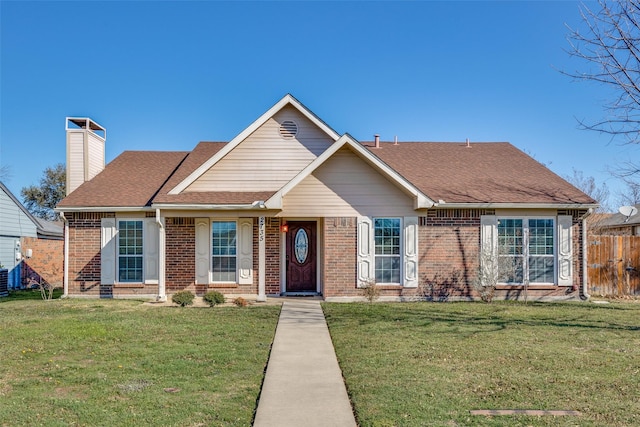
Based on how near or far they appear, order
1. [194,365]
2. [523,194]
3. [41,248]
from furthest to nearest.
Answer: [41,248], [523,194], [194,365]

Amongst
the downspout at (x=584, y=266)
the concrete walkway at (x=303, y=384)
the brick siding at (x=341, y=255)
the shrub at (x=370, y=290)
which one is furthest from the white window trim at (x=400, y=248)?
the downspout at (x=584, y=266)

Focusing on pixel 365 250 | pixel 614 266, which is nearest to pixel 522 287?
pixel 614 266

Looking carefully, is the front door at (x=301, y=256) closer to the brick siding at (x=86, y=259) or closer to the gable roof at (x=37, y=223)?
the brick siding at (x=86, y=259)

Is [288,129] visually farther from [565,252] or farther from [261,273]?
[565,252]

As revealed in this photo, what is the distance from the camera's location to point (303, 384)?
639 centimetres

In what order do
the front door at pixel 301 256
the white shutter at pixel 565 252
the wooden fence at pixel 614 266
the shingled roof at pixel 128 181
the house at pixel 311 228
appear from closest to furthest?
the house at pixel 311 228
the white shutter at pixel 565 252
the shingled roof at pixel 128 181
the front door at pixel 301 256
the wooden fence at pixel 614 266

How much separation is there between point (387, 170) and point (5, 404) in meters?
10.4

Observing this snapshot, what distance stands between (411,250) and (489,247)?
2303mm

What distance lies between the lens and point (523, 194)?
592 inches

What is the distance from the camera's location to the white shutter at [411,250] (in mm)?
14578

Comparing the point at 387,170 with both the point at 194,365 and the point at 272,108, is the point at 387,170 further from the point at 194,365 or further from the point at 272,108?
the point at 194,365

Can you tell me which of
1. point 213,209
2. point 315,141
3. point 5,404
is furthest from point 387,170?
point 5,404

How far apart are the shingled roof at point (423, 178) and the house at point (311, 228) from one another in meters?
0.08

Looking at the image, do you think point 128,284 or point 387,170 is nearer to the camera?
point 387,170
